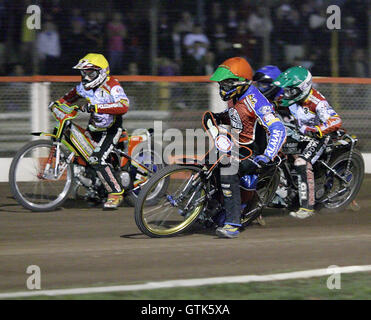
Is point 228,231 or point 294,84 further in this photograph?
point 294,84

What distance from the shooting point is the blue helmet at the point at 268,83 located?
9133 mm

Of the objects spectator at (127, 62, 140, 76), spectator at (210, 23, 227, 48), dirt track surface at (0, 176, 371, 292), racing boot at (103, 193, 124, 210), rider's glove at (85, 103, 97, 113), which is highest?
spectator at (210, 23, 227, 48)

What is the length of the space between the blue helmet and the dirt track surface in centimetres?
146

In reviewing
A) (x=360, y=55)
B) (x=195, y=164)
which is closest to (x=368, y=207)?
(x=195, y=164)

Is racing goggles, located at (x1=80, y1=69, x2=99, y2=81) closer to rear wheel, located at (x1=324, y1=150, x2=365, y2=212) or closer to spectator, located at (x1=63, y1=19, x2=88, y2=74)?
rear wheel, located at (x1=324, y1=150, x2=365, y2=212)

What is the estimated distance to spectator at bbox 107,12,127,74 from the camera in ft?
41.0

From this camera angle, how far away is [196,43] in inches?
504

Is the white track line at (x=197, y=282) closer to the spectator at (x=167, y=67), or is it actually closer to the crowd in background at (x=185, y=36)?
the spectator at (x=167, y=67)

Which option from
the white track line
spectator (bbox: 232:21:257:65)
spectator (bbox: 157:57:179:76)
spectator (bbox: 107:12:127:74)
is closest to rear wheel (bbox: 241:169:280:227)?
the white track line

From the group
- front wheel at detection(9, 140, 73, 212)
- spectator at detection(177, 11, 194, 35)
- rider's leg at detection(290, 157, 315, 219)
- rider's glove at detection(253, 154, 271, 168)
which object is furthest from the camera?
spectator at detection(177, 11, 194, 35)

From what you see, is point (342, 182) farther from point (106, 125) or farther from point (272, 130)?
point (106, 125)

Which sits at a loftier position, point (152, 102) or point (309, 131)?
point (152, 102)

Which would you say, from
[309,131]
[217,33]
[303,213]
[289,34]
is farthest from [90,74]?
[289,34]

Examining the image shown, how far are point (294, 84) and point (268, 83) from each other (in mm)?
571
